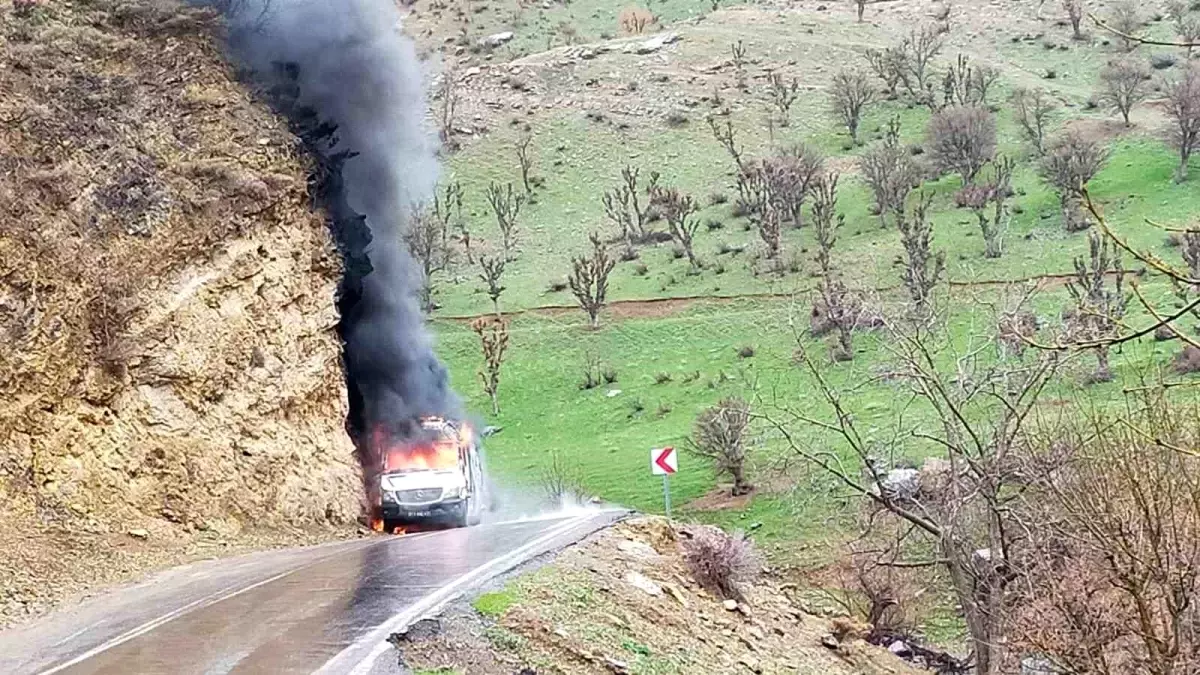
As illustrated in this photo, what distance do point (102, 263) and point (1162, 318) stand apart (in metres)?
18.0

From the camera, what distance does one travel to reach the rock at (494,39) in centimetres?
11488

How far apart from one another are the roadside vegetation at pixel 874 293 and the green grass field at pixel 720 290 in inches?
9.2

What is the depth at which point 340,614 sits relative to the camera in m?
12.4

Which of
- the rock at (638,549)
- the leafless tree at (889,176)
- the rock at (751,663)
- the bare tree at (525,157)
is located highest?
the bare tree at (525,157)

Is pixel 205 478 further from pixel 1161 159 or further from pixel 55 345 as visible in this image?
pixel 1161 159

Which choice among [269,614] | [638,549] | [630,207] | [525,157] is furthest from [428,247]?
[269,614]

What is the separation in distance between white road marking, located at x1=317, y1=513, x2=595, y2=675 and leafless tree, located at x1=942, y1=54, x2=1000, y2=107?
229ft

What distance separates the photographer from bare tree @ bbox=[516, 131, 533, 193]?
81.6 metres

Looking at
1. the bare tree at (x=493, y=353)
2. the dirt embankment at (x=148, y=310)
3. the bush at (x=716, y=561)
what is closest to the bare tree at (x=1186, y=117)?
the bare tree at (x=493, y=353)

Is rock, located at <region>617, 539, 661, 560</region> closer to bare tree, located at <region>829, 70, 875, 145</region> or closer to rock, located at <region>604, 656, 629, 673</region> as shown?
rock, located at <region>604, 656, 629, 673</region>

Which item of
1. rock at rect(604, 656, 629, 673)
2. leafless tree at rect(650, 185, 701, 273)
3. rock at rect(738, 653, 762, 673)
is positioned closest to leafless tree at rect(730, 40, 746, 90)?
leafless tree at rect(650, 185, 701, 273)

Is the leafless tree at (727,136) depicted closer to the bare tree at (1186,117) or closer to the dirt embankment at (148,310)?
the bare tree at (1186,117)

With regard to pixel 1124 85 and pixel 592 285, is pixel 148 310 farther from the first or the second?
pixel 1124 85

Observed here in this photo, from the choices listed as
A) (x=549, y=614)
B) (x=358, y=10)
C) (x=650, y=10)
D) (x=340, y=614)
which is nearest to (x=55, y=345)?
(x=340, y=614)
